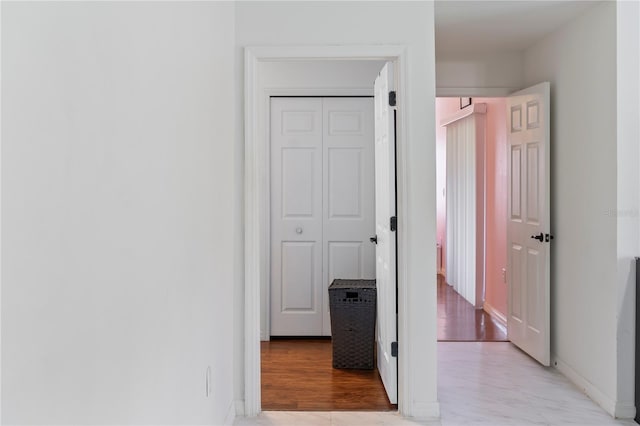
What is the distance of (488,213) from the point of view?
5.81 m

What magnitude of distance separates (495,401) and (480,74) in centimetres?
277

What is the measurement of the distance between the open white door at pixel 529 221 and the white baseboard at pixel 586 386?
86 mm

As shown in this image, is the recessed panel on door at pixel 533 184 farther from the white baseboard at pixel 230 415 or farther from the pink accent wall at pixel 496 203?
the white baseboard at pixel 230 415

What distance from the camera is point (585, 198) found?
3482 millimetres

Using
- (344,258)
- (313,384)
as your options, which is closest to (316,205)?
(344,258)

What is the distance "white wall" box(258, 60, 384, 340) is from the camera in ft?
15.5

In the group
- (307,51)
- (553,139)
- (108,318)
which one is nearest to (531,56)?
(553,139)

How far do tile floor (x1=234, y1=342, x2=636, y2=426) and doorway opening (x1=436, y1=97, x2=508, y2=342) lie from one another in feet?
2.48

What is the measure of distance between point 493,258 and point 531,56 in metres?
2.13

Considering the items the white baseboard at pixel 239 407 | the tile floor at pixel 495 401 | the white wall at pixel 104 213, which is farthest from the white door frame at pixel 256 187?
the white wall at pixel 104 213

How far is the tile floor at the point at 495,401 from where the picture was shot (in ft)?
9.88

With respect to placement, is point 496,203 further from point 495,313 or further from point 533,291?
point 533,291

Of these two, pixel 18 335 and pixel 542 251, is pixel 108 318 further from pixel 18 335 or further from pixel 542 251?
pixel 542 251

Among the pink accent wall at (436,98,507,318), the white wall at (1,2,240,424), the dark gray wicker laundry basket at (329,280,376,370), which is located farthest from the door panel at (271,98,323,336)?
the white wall at (1,2,240,424)
